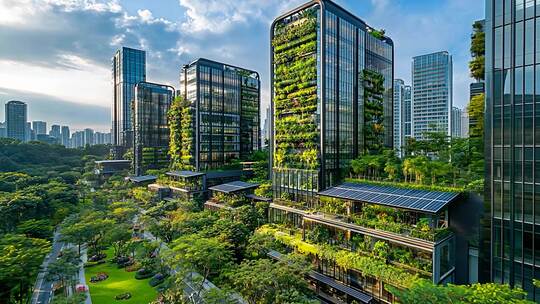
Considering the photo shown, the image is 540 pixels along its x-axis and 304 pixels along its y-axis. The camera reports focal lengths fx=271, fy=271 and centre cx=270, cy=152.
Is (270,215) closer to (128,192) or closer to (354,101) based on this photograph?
(354,101)

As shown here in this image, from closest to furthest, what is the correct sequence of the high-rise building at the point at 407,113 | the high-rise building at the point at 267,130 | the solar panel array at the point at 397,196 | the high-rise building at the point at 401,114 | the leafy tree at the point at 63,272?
1. the solar panel array at the point at 397,196
2. the leafy tree at the point at 63,272
3. the high-rise building at the point at 267,130
4. the high-rise building at the point at 401,114
5. the high-rise building at the point at 407,113

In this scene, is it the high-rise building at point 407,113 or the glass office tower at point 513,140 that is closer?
the glass office tower at point 513,140

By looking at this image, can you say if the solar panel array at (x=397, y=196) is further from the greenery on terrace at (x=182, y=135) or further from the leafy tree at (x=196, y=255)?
the greenery on terrace at (x=182, y=135)

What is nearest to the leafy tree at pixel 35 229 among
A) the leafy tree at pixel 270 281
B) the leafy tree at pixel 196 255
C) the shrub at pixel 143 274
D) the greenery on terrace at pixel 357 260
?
the shrub at pixel 143 274

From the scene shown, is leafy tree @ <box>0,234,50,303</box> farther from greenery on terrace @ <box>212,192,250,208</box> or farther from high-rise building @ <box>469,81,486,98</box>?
high-rise building @ <box>469,81,486,98</box>

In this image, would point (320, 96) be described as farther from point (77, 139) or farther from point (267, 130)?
point (77, 139)

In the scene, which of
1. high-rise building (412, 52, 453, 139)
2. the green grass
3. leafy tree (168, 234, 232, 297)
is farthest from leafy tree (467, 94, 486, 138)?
high-rise building (412, 52, 453, 139)

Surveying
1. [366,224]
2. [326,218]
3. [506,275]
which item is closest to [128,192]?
[326,218]

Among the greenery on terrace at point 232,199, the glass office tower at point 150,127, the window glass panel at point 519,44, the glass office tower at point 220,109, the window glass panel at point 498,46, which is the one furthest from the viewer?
the glass office tower at point 150,127
